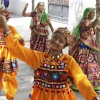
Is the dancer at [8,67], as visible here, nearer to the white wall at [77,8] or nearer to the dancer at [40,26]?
the dancer at [40,26]

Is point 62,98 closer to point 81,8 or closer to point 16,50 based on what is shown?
point 16,50

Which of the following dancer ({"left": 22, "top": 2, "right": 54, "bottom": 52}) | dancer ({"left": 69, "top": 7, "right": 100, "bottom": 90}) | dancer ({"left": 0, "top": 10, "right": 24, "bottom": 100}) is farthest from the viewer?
dancer ({"left": 22, "top": 2, "right": 54, "bottom": 52})

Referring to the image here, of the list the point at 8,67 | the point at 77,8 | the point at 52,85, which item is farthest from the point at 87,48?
the point at 77,8

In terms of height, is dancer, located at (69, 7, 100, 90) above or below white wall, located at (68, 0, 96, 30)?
below

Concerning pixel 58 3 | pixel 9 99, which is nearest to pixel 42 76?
pixel 9 99

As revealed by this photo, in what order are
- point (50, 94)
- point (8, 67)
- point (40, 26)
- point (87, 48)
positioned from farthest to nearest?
point (40, 26) → point (87, 48) → point (8, 67) → point (50, 94)

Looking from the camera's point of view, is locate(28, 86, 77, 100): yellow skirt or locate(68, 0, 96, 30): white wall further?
locate(68, 0, 96, 30): white wall

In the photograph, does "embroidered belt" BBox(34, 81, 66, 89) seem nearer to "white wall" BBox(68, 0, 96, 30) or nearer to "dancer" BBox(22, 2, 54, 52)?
"dancer" BBox(22, 2, 54, 52)

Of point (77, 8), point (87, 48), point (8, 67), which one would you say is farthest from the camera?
point (77, 8)

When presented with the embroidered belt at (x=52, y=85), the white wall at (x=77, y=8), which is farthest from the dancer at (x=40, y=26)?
the white wall at (x=77, y=8)

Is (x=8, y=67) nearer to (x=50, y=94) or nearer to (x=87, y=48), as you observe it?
(x=87, y=48)

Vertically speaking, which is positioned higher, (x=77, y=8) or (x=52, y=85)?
(x=77, y=8)

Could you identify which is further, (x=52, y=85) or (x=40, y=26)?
(x=40, y=26)

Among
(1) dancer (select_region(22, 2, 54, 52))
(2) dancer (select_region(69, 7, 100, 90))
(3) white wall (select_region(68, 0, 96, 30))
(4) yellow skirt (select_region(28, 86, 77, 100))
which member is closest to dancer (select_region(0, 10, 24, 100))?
(2) dancer (select_region(69, 7, 100, 90))
